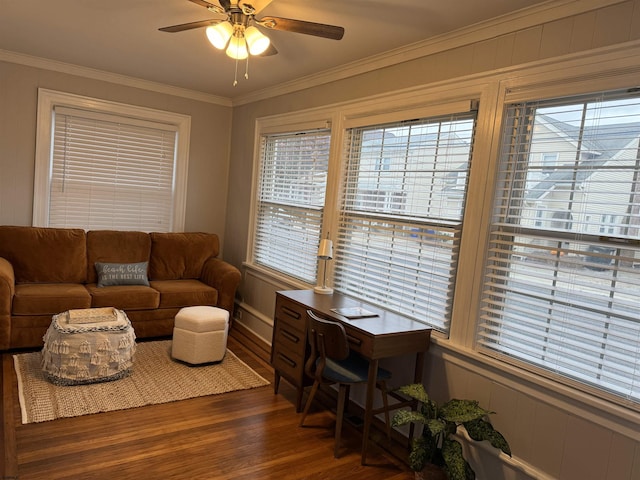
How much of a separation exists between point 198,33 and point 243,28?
1063 mm

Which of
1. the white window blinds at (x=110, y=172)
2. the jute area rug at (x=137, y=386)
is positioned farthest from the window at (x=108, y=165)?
the jute area rug at (x=137, y=386)

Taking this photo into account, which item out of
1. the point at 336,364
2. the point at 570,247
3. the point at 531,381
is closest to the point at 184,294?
the point at 336,364

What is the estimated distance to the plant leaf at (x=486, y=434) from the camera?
2184 mm

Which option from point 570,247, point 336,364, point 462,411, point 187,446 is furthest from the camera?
point 336,364

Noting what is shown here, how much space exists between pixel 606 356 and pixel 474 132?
4.48 feet

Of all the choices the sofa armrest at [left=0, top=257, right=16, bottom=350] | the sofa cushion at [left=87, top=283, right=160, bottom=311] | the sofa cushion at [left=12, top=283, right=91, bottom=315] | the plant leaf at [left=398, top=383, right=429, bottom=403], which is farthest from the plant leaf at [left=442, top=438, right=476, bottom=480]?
the sofa armrest at [left=0, top=257, right=16, bottom=350]

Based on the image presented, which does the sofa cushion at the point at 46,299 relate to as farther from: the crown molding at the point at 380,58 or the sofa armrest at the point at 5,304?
the crown molding at the point at 380,58

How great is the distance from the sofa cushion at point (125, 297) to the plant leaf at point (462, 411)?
114 inches

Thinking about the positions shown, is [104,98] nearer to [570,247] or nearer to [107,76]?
[107,76]

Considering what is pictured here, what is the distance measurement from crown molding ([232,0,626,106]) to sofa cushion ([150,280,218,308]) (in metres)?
2.20

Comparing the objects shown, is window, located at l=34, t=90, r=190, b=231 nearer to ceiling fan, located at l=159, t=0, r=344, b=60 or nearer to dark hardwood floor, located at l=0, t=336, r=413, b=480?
dark hardwood floor, located at l=0, t=336, r=413, b=480

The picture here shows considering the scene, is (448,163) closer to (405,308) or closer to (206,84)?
(405,308)

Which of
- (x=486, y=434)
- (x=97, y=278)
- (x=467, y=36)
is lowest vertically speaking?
(x=486, y=434)

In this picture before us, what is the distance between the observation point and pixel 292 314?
325 centimetres
